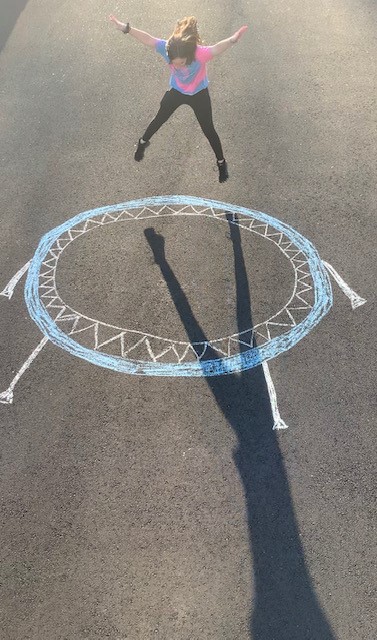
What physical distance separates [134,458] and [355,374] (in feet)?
7.11

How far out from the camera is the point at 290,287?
5770 millimetres

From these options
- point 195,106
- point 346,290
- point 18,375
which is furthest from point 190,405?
point 195,106

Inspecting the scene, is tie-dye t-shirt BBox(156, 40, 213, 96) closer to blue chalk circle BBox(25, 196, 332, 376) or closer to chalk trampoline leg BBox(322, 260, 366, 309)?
blue chalk circle BBox(25, 196, 332, 376)

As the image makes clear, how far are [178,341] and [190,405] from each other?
28.9 inches

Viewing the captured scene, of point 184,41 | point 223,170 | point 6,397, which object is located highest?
point 184,41

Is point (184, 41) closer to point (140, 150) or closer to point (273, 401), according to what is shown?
point (140, 150)

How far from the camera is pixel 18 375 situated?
196 inches

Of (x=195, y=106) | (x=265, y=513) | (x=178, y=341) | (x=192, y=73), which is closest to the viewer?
(x=265, y=513)

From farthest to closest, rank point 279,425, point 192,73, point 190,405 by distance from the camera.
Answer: point 192,73 < point 190,405 < point 279,425

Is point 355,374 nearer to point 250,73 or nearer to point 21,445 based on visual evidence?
point 21,445

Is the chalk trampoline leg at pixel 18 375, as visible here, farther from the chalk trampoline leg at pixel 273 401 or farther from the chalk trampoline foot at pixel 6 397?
the chalk trampoline leg at pixel 273 401

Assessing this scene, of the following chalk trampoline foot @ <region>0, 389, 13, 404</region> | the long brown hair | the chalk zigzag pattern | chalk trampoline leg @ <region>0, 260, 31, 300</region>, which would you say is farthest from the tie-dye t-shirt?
chalk trampoline foot @ <region>0, 389, 13, 404</region>

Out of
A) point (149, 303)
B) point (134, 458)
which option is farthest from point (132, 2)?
point (134, 458)

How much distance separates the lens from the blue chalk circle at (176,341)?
5078 mm
